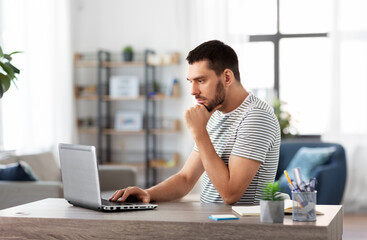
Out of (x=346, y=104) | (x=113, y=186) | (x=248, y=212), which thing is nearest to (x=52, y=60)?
(x=113, y=186)

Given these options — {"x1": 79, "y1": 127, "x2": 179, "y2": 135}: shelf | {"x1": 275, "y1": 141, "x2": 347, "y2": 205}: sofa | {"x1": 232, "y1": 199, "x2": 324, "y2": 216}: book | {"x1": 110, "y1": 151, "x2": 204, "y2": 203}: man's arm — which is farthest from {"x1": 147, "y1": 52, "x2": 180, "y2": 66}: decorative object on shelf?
{"x1": 232, "y1": 199, "x2": 324, "y2": 216}: book

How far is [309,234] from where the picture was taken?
172 cm

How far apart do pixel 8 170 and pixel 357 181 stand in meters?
3.75

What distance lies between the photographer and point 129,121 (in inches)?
282

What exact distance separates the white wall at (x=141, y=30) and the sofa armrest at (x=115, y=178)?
1.68m

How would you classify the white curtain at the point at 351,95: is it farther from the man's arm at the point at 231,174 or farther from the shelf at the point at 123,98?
the man's arm at the point at 231,174

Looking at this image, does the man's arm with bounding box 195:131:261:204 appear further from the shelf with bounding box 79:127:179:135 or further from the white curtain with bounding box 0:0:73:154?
the shelf with bounding box 79:127:179:135

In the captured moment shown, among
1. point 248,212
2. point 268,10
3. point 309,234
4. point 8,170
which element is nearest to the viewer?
point 309,234

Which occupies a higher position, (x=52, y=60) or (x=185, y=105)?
(x=52, y=60)

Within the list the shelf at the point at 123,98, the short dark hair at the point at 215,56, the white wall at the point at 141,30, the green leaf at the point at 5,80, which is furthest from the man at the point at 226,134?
the white wall at the point at 141,30

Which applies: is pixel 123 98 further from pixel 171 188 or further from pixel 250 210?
pixel 250 210

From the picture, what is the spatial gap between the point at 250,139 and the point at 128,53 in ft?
16.2

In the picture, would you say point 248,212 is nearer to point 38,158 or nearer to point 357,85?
point 38,158

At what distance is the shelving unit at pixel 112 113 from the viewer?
697cm
